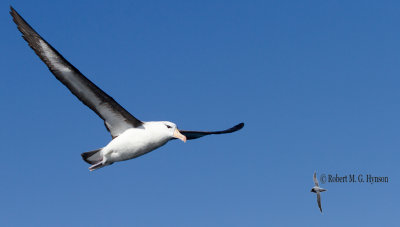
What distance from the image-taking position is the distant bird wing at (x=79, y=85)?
13062mm

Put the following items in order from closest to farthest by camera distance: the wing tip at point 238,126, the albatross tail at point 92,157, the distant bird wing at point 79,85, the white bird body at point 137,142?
the distant bird wing at point 79,85 → the white bird body at point 137,142 → the albatross tail at point 92,157 → the wing tip at point 238,126

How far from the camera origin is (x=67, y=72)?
43.5ft

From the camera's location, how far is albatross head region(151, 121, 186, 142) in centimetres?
1378

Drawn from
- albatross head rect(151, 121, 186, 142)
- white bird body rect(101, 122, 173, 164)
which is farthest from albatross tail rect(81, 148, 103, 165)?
albatross head rect(151, 121, 186, 142)

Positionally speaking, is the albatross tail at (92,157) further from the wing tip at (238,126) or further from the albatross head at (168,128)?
the wing tip at (238,126)

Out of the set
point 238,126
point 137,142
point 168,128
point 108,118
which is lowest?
point 137,142

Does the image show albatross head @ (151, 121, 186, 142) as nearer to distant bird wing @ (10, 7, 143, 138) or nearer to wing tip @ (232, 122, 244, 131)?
distant bird wing @ (10, 7, 143, 138)

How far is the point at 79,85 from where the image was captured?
13.4 metres

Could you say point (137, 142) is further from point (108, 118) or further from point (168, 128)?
point (108, 118)

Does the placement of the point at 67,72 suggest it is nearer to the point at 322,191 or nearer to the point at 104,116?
the point at 104,116

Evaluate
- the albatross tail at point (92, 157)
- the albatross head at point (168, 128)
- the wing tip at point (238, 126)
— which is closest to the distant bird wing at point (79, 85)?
the albatross head at point (168, 128)

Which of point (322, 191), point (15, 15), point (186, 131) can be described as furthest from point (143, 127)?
point (322, 191)

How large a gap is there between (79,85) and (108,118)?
1170 mm

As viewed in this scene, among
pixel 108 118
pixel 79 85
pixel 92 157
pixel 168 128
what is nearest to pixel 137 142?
pixel 168 128
